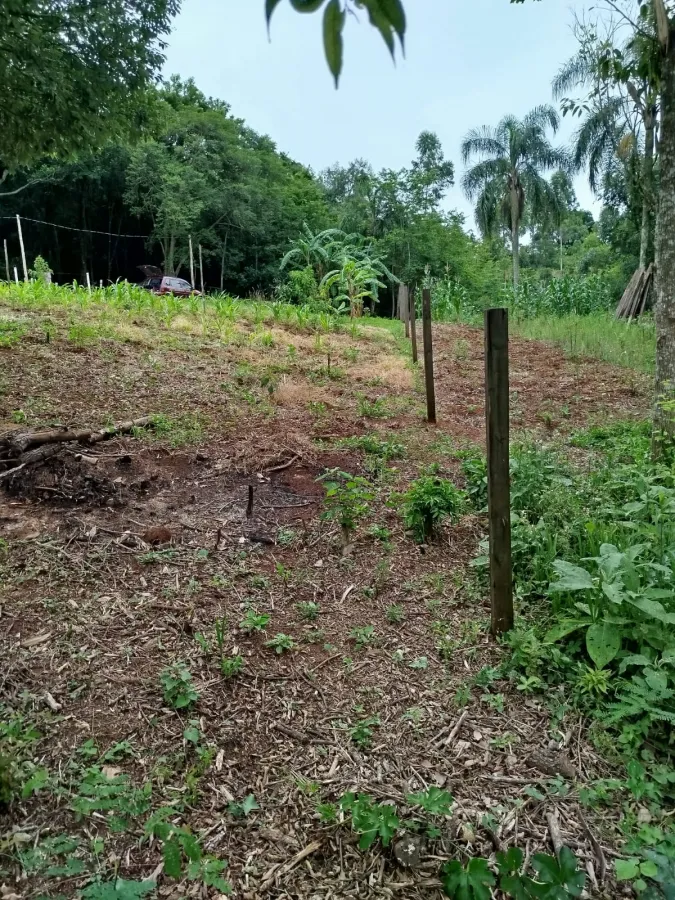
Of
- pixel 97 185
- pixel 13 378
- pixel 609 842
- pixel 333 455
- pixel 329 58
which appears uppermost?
pixel 97 185

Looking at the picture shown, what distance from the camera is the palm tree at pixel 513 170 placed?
26.7 meters

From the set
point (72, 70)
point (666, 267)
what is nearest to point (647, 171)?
point (666, 267)

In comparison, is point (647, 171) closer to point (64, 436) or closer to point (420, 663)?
point (64, 436)

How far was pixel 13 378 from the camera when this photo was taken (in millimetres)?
5555

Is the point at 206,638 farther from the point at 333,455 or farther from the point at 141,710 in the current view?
the point at 333,455

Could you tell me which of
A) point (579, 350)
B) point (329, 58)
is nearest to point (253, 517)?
point (329, 58)

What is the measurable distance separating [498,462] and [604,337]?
9084 millimetres

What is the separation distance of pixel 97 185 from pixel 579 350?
22457 millimetres

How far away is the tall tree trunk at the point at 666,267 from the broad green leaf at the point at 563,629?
7.26 ft

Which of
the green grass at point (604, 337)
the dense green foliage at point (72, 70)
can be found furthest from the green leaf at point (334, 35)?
the green grass at point (604, 337)

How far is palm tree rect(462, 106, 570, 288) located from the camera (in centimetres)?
2673

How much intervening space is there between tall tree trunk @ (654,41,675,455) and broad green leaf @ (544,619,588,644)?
221 centimetres

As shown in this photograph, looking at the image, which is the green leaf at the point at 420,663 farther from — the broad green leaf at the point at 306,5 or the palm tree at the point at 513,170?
the palm tree at the point at 513,170

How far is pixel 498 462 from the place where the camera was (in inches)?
88.2
